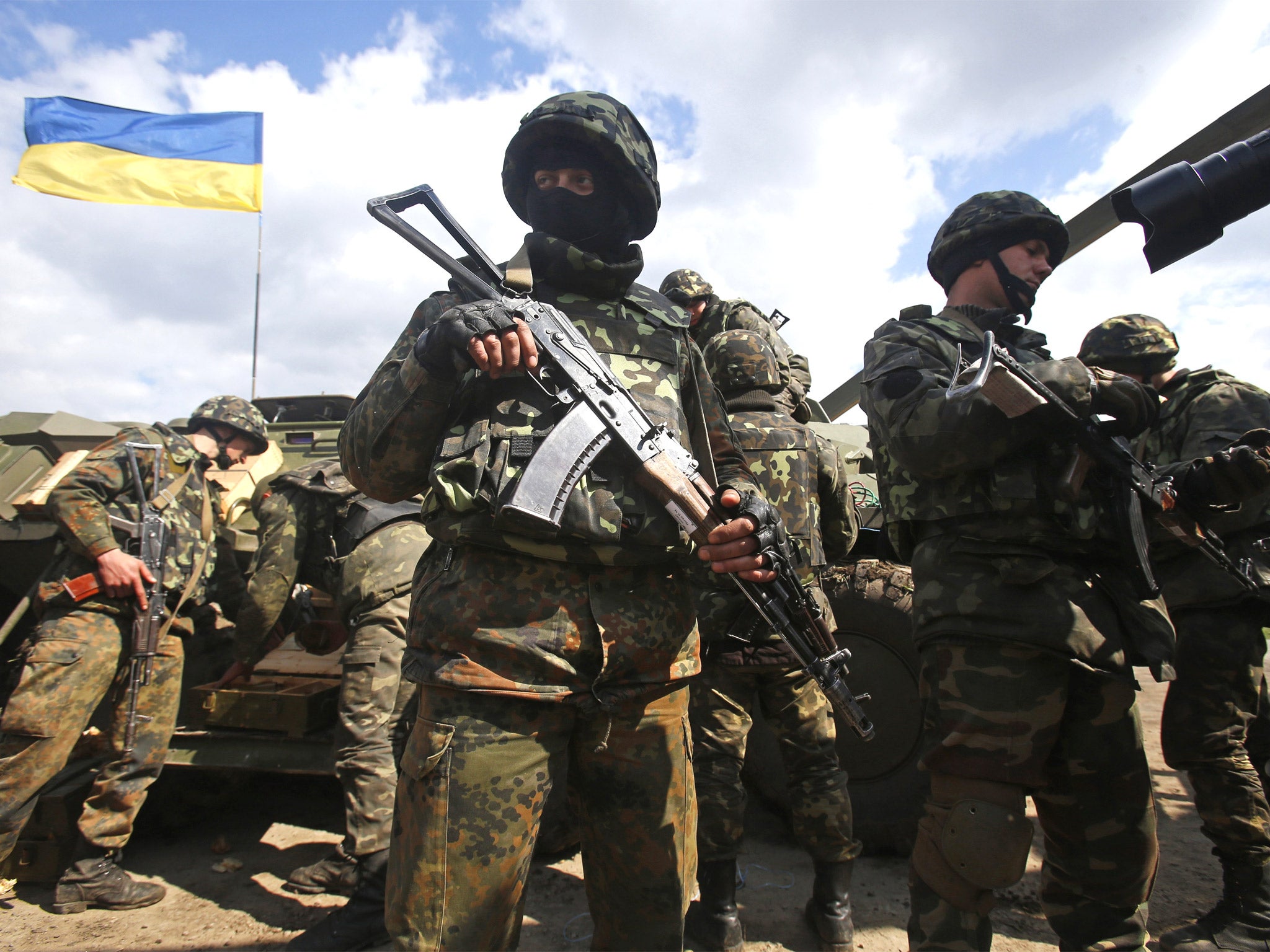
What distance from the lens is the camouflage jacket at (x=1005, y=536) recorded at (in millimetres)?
2076

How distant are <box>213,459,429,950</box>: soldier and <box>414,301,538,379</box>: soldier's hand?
6.72 feet

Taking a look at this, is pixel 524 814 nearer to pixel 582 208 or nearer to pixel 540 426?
pixel 540 426

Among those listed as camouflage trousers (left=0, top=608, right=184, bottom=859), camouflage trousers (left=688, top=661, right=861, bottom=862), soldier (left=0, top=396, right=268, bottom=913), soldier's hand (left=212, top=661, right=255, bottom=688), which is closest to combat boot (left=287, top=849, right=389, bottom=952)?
soldier (left=0, top=396, right=268, bottom=913)

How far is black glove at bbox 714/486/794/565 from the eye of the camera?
176 cm

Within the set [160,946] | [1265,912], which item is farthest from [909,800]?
[160,946]

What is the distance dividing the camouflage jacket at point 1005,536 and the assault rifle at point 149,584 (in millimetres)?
3625

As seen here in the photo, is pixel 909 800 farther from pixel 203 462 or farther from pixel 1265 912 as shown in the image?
pixel 203 462

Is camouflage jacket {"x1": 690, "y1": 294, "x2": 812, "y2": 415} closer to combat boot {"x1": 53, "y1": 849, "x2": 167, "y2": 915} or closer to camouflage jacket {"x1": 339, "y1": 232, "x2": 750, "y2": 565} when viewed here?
camouflage jacket {"x1": 339, "y1": 232, "x2": 750, "y2": 565}

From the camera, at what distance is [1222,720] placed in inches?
122

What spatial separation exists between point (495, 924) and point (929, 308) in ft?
7.79

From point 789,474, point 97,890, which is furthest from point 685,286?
point 97,890

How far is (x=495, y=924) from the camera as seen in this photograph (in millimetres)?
1523

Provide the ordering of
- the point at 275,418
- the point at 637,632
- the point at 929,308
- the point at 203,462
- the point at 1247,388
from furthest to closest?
the point at 275,418, the point at 203,462, the point at 1247,388, the point at 929,308, the point at 637,632

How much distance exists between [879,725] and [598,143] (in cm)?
307
